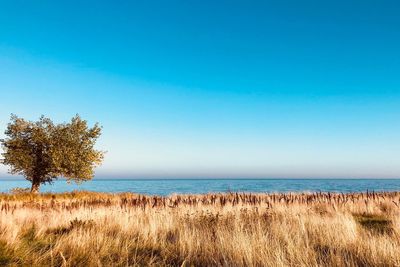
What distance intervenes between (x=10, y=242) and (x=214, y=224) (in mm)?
5060

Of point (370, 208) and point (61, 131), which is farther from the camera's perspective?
point (61, 131)

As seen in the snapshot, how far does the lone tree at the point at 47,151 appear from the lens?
2986 cm

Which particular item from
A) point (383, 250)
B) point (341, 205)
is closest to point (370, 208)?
point (341, 205)

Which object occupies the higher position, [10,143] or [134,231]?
[10,143]

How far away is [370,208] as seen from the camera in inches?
565

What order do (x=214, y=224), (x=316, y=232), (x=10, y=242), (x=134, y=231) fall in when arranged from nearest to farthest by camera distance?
1. (x=10, y=242)
2. (x=316, y=232)
3. (x=134, y=231)
4. (x=214, y=224)

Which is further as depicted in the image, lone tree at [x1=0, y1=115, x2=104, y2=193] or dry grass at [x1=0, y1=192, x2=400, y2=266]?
lone tree at [x1=0, y1=115, x2=104, y2=193]

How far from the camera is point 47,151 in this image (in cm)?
3061

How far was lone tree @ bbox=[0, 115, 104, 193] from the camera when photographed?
2986cm

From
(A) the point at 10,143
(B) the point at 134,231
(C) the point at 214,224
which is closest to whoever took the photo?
(B) the point at 134,231

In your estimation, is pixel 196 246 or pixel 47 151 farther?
pixel 47 151

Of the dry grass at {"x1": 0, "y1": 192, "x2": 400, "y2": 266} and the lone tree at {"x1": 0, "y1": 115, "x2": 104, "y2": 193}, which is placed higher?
the lone tree at {"x1": 0, "y1": 115, "x2": 104, "y2": 193}

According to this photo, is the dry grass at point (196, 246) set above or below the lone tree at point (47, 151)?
below

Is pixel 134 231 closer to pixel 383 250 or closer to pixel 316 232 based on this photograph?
pixel 316 232
